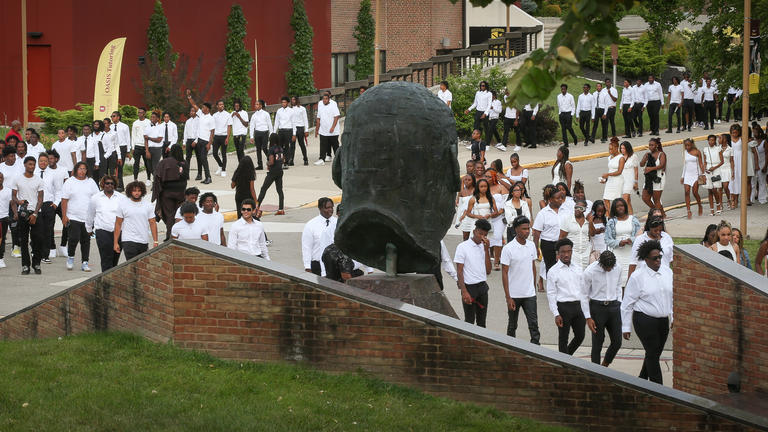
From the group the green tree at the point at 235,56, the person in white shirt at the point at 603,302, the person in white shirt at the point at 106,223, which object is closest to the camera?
the person in white shirt at the point at 603,302

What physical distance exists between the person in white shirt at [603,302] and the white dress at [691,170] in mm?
9516

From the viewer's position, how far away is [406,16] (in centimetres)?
4719

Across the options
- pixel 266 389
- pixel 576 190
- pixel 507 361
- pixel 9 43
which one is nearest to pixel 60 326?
pixel 266 389

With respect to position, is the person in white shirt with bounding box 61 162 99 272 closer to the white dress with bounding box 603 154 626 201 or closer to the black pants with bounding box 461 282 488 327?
the black pants with bounding box 461 282 488 327

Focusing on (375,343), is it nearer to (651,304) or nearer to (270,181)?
(651,304)

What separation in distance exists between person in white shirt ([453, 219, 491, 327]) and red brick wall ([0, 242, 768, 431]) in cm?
312

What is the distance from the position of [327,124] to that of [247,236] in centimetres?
1350

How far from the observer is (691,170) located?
21359 mm

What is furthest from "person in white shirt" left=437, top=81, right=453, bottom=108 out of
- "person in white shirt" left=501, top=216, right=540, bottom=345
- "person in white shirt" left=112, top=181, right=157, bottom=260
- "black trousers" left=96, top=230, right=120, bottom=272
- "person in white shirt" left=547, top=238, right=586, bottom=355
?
"person in white shirt" left=547, top=238, right=586, bottom=355

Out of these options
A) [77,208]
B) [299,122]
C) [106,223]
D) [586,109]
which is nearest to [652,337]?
[106,223]

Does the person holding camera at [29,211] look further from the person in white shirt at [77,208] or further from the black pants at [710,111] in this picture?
the black pants at [710,111]

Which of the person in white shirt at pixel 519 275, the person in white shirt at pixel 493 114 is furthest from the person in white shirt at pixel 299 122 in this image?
the person in white shirt at pixel 519 275

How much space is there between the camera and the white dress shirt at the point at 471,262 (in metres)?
13.0

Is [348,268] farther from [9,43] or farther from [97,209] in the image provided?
[9,43]
